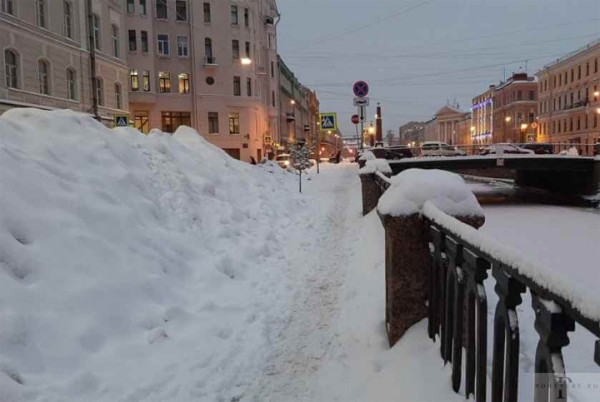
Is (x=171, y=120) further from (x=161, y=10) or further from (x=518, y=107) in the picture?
(x=518, y=107)

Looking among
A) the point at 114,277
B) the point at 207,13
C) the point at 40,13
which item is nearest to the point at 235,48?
the point at 207,13

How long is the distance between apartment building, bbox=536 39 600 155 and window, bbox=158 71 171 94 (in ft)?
147

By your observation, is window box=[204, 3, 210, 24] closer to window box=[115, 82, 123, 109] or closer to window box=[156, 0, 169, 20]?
window box=[156, 0, 169, 20]

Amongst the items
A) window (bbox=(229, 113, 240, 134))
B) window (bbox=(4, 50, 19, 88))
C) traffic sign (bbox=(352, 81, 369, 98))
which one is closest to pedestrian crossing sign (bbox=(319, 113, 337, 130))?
traffic sign (bbox=(352, 81, 369, 98))

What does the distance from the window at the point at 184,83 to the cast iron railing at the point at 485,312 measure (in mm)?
44718

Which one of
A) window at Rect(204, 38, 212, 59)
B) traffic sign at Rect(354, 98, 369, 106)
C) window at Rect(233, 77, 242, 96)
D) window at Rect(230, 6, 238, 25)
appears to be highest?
window at Rect(230, 6, 238, 25)

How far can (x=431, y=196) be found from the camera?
3.92 metres

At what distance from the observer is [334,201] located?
17312mm

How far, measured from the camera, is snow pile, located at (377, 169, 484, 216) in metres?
3.82

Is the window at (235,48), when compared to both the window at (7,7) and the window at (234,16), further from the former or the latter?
the window at (7,7)

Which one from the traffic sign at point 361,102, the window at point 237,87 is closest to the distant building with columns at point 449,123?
the window at point 237,87

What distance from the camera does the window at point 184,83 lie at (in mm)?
45781

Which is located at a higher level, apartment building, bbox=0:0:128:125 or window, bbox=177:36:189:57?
window, bbox=177:36:189:57

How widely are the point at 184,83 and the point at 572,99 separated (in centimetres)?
5634
